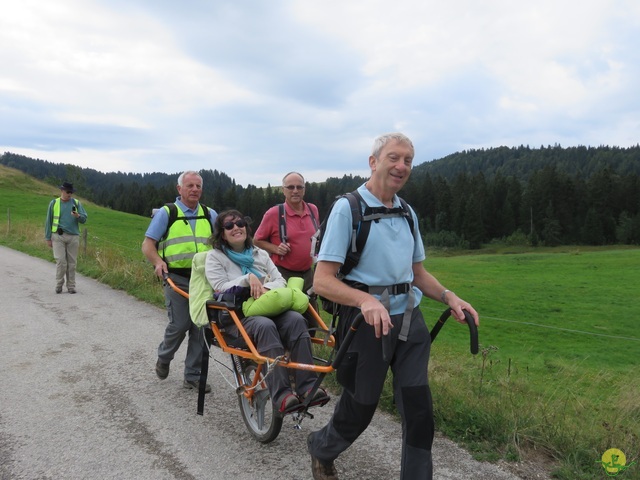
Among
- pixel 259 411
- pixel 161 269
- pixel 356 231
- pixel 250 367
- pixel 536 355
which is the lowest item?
pixel 536 355

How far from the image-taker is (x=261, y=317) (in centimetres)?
412

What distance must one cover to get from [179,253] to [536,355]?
10.3m

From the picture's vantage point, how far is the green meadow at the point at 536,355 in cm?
394

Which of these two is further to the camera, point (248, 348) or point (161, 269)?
point (161, 269)

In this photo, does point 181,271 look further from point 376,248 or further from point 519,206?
point 519,206

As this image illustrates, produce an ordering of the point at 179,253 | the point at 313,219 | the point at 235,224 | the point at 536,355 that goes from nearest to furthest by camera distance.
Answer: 1. the point at 235,224
2. the point at 179,253
3. the point at 313,219
4. the point at 536,355

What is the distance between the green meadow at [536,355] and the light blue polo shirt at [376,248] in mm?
1778

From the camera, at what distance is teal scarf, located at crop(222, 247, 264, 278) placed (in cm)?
477

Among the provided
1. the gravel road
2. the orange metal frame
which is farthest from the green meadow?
the orange metal frame

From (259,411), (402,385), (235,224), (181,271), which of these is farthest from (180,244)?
(402,385)

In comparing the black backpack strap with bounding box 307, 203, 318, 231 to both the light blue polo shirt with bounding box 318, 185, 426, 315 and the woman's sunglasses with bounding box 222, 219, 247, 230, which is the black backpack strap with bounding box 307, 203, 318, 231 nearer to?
the woman's sunglasses with bounding box 222, 219, 247, 230

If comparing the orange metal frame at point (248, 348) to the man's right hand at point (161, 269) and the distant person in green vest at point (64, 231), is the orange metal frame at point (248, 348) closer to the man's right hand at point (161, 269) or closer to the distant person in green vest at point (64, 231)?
the man's right hand at point (161, 269)

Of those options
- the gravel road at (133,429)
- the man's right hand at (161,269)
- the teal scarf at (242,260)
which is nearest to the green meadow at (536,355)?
the gravel road at (133,429)

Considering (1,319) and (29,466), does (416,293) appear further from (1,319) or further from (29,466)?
(1,319)
